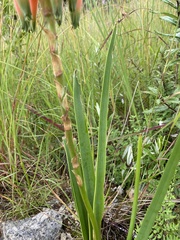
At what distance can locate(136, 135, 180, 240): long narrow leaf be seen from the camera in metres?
0.47

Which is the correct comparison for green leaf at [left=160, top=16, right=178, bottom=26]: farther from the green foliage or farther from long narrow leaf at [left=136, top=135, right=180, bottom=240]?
long narrow leaf at [left=136, top=135, right=180, bottom=240]

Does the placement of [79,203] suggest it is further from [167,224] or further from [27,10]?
[27,10]

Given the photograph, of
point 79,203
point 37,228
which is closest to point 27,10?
point 79,203

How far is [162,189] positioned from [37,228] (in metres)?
0.56

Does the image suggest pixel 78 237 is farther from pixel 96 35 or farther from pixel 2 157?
pixel 96 35

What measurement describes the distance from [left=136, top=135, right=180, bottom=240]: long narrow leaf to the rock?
0.44m

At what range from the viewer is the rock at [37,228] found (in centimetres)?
90

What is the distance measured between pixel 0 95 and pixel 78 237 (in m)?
0.63

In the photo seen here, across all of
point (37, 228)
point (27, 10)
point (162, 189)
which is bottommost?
point (37, 228)

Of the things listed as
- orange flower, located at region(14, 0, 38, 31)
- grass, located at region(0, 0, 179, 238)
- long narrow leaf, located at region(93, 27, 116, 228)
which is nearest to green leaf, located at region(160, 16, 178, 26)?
grass, located at region(0, 0, 179, 238)

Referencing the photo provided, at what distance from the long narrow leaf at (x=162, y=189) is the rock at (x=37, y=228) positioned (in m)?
0.44

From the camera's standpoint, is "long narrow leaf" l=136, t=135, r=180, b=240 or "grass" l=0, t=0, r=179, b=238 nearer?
"long narrow leaf" l=136, t=135, r=180, b=240

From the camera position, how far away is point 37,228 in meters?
0.91

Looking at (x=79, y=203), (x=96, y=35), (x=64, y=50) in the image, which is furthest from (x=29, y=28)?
(x=96, y=35)
